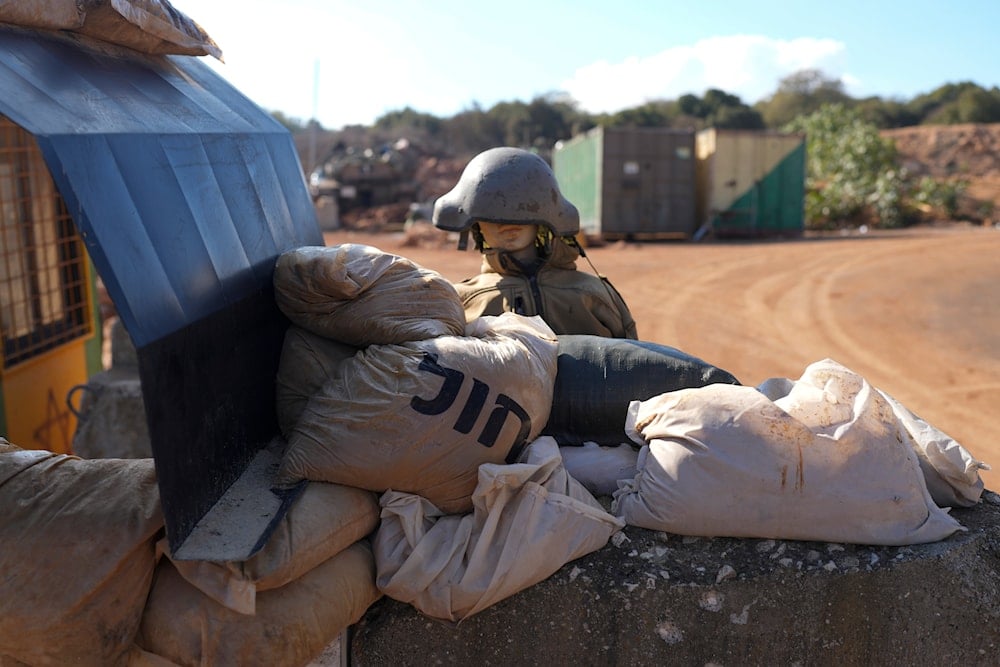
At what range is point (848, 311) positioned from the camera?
398 inches

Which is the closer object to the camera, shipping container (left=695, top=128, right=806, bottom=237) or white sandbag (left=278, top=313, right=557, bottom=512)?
white sandbag (left=278, top=313, right=557, bottom=512)

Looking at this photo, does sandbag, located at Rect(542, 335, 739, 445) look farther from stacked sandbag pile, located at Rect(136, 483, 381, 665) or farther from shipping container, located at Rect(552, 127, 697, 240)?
shipping container, located at Rect(552, 127, 697, 240)

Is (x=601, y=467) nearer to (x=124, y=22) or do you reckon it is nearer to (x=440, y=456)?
(x=440, y=456)

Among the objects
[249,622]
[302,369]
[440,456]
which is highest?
[302,369]

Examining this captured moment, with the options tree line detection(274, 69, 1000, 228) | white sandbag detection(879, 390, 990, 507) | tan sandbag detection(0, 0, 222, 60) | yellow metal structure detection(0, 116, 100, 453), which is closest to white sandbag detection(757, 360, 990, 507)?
white sandbag detection(879, 390, 990, 507)

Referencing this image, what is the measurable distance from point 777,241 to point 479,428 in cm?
1655

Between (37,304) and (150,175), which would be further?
(37,304)

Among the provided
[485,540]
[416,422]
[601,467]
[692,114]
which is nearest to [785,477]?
[601,467]

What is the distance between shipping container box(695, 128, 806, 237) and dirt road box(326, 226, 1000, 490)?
2178 millimetres

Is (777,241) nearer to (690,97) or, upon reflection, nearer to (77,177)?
(77,177)

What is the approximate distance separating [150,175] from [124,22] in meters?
0.75

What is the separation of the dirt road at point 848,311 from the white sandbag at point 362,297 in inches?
164

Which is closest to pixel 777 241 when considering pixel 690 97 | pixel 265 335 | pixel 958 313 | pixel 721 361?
pixel 958 313

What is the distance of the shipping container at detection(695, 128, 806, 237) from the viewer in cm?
1798
